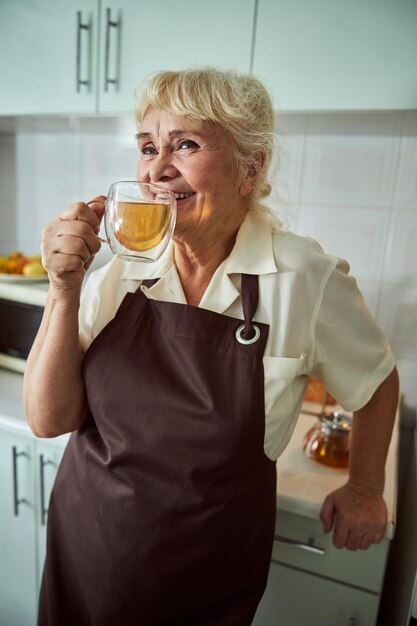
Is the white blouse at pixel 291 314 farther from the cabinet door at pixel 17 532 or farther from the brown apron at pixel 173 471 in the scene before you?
the cabinet door at pixel 17 532

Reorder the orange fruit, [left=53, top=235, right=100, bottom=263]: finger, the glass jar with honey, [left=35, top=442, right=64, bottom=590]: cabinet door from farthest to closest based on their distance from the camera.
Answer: the orange fruit < [left=35, top=442, right=64, bottom=590]: cabinet door < the glass jar with honey < [left=53, top=235, right=100, bottom=263]: finger

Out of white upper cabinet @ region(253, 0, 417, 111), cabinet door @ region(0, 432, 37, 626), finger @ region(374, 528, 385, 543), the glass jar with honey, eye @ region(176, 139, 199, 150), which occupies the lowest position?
cabinet door @ region(0, 432, 37, 626)

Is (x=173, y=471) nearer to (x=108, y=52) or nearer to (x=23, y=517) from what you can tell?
(x=23, y=517)

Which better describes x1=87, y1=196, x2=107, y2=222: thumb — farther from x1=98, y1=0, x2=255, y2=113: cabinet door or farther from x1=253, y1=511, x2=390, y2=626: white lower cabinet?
x1=253, y1=511, x2=390, y2=626: white lower cabinet

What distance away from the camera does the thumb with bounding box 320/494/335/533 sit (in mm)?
943

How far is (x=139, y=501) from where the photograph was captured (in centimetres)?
82

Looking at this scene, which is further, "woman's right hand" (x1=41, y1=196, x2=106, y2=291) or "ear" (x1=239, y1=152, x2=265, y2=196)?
"ear" (x1=239, y1=152, x2=265, y2=196)

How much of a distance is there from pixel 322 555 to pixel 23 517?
0.84 meters

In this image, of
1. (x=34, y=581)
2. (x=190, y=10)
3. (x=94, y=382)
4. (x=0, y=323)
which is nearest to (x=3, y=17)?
(x=190, y=10)

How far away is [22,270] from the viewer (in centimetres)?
166

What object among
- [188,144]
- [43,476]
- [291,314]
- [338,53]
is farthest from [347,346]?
[43,476]

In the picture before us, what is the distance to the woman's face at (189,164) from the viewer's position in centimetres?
79

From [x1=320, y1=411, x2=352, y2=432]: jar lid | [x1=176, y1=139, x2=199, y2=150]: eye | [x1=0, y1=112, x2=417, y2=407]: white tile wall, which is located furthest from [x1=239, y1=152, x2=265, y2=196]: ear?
[x1=320, y1=411, x2=352, y2=432]: jar lid

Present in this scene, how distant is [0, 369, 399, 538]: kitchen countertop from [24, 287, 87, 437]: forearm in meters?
0.40
